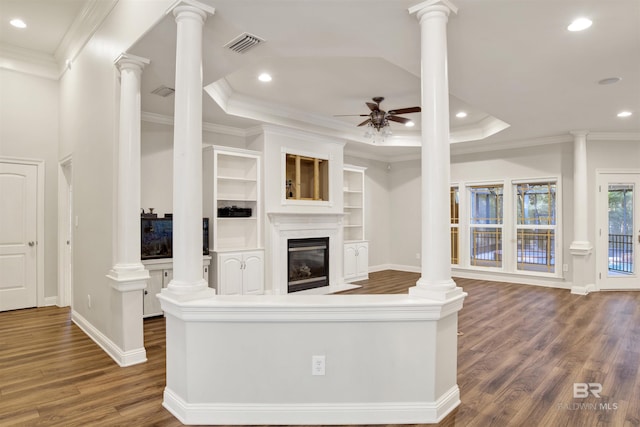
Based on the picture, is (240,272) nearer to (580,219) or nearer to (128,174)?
(128,174)

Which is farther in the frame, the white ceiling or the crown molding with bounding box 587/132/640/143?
the crown molding with bounding box 587/132/640/143

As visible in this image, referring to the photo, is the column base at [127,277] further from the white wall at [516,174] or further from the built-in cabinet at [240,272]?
the white wall at [516,174]

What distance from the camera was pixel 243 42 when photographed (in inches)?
118

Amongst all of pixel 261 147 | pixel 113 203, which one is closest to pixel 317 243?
pixel 261 147

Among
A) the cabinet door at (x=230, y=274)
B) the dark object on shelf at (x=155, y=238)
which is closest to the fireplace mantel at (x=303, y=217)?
the cabinet door at (x=230, y=274)

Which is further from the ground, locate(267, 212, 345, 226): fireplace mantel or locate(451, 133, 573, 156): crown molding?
locate(451, 133, 573, 156): crown molding

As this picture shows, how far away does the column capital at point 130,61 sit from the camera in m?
3.26

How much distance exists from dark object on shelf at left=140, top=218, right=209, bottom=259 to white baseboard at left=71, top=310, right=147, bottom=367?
3.24 ft

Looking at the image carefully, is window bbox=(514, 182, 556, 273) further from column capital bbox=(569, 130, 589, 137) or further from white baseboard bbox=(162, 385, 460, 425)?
white baseboard bbox=(162, 385, 460, 425)

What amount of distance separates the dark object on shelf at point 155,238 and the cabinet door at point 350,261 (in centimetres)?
346

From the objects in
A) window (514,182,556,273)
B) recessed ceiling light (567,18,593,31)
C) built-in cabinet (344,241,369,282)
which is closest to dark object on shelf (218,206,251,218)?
built-in cabinet (344,241,369,282)

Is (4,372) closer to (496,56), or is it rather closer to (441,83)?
(441,83)

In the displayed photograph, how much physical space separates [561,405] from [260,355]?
213 cm

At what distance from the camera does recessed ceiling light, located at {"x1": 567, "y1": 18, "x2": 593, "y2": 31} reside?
9.09 feet
